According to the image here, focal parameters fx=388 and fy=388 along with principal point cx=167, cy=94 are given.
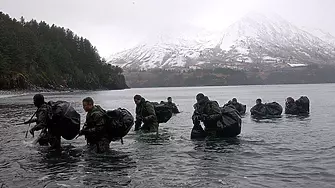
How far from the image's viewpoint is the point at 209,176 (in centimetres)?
1038

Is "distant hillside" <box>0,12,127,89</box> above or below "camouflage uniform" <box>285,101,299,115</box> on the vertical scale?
above

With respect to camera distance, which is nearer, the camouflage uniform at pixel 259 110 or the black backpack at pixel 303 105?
the camouflage uniform at pixel 259 110

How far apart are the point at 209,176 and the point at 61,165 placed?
4.59m

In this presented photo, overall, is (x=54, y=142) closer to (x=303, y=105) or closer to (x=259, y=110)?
(x=259, y=110)

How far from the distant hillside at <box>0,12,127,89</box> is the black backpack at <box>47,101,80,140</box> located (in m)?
72.4

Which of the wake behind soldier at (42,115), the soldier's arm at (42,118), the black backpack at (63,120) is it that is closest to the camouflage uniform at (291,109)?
the black backpack at (63,120)

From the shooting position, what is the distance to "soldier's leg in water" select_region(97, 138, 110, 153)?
13.2m

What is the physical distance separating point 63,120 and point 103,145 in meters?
1.61

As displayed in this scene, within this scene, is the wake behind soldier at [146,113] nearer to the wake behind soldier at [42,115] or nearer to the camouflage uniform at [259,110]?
the wake behind soldier at [42,115]

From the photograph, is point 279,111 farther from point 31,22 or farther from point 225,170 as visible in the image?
point 31,22

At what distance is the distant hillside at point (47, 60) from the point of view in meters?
90.5

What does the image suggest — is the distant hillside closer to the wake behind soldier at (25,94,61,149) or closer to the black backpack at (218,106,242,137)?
the wake behind soldier at (25,94,61,149)

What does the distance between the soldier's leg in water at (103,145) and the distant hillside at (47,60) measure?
7324cm

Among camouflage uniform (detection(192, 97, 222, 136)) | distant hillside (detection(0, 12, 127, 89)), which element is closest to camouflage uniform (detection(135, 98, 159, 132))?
camouflage uniform (detection(192, 97, 222, 136))
